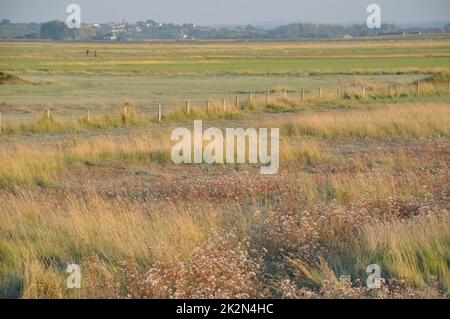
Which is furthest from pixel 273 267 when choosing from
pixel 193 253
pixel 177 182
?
pixel 177 182

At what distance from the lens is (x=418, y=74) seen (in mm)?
62188

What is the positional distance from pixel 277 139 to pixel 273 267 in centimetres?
1215

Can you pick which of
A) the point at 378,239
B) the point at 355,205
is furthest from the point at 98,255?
the point at 355,205

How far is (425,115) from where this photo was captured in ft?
74.8

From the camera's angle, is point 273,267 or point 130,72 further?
point 130,72

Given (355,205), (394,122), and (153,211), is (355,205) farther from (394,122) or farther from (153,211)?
(394,122)

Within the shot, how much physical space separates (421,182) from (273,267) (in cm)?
471

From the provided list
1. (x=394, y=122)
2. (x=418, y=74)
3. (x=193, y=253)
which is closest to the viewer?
(x=193, y=253)

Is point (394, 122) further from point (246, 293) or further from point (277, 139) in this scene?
point (246, 293)

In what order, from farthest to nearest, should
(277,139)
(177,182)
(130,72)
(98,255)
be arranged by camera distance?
(130,72) < (277,139) < (177,182) < (98,255)
